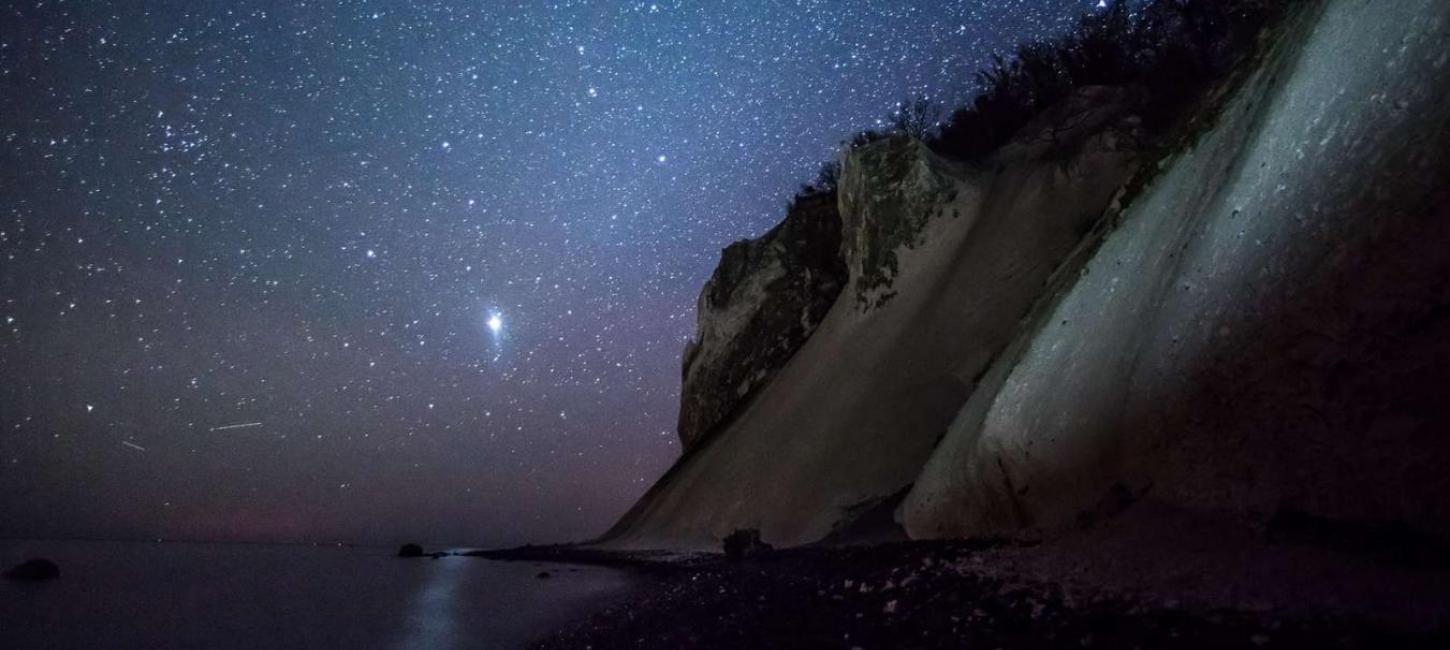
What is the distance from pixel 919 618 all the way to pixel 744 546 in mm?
9890

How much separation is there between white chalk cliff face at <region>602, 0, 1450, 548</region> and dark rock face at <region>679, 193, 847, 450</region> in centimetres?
1022

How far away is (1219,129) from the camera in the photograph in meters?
7.88

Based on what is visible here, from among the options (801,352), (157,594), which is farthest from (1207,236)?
(157,594)

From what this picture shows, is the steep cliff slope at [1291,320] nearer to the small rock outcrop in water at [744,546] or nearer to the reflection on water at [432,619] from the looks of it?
the small rock outcrop in water at [744,546]

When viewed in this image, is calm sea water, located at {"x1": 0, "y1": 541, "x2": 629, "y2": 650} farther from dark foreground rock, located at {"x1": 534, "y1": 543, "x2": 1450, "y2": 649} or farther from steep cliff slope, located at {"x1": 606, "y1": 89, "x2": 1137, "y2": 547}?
steep cliff slope, located at {"x1": 606, "y1": 89, "x2": 1137, "y2": 547}

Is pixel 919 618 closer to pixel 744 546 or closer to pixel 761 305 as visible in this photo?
pixel 744 546

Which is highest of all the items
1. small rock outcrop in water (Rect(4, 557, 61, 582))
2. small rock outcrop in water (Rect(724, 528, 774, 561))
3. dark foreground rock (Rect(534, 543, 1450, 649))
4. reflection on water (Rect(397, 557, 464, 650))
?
small rock outcrop in water (Rect(4, 557, 61, 582))

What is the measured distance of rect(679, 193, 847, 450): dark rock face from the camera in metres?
25.8

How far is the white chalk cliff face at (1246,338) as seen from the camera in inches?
157

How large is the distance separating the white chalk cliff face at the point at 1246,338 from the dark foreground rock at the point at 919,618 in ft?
4.07

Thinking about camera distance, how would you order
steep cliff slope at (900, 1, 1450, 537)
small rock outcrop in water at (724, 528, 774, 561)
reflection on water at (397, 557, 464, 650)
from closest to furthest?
steep cliff slope at (900, 1, 1450, 537), reflection on water at (397, 557, 464, 650), small rock outcrop in water at (724, 528, 774, 561)

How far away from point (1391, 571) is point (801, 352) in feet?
63.1

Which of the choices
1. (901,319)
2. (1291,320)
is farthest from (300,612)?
(1291,320)

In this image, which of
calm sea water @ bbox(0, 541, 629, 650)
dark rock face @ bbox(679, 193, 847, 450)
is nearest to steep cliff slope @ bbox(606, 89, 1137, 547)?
dark rock face @ bbox(679, 193, 847, 450)
